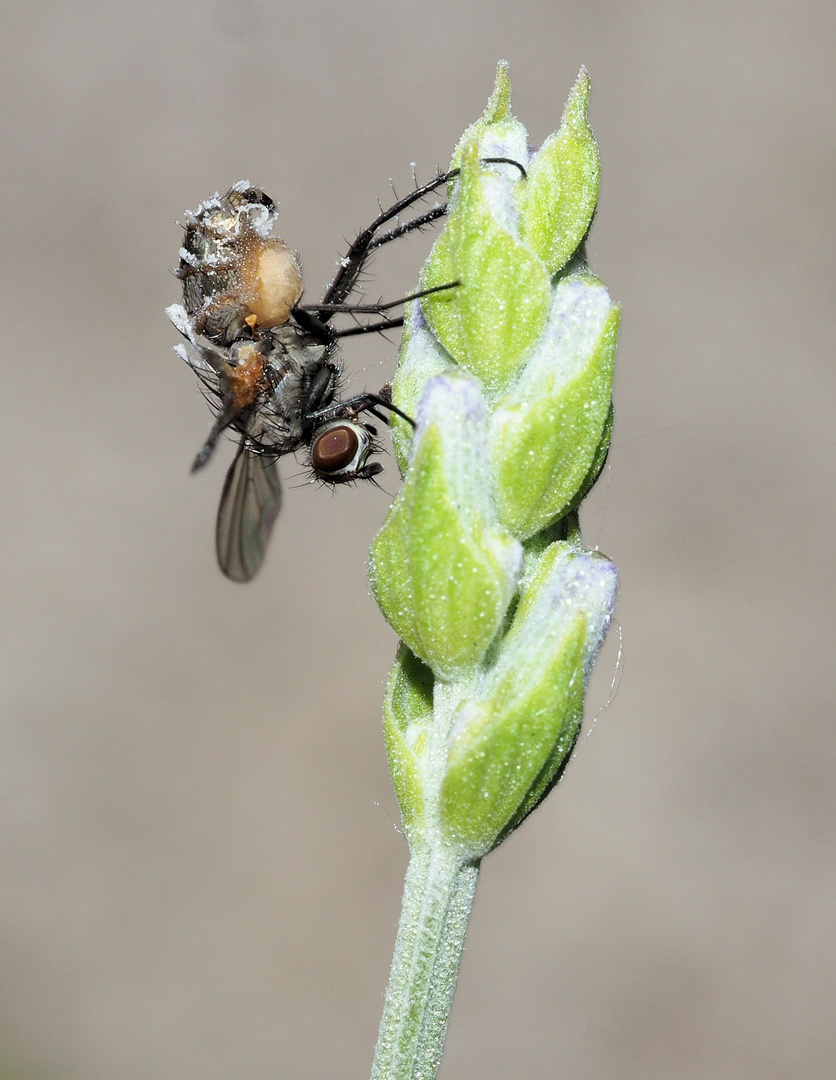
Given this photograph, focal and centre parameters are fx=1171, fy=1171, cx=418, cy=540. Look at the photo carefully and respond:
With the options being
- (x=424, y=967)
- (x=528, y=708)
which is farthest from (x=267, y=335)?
(x=424, y=967)

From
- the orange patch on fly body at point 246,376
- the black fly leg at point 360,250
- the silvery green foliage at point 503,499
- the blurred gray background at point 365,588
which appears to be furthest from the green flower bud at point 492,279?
the blurred gray background at point 365,588

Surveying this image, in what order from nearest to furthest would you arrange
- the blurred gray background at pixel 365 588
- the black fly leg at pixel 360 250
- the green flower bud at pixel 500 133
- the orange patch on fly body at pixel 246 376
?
the green flower bud at pixel 500 133 → the black fly leg at pixel 360 250 → the orange patch on fly body at pixel 246 376 → the blurred gray background at pixel 365 588

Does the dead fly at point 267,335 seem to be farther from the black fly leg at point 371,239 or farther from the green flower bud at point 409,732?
the green flower bud at point 409,732

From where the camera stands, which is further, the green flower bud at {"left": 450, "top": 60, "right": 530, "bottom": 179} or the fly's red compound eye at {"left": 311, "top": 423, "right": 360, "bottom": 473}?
the fly's red compound eye at {"left": 311, "top": 423, "right": 360, "bottom": 473}

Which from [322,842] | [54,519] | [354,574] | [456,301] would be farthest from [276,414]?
[54,519]

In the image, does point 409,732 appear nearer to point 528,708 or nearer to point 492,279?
point 528,708

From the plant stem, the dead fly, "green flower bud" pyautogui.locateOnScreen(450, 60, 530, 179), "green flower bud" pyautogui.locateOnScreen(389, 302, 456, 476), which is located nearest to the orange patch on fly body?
the dead fly

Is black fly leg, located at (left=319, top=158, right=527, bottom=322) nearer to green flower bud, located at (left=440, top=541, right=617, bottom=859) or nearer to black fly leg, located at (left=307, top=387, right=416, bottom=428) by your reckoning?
black fly leg, located at (left=307, top=387, right=416, bottom=428)
